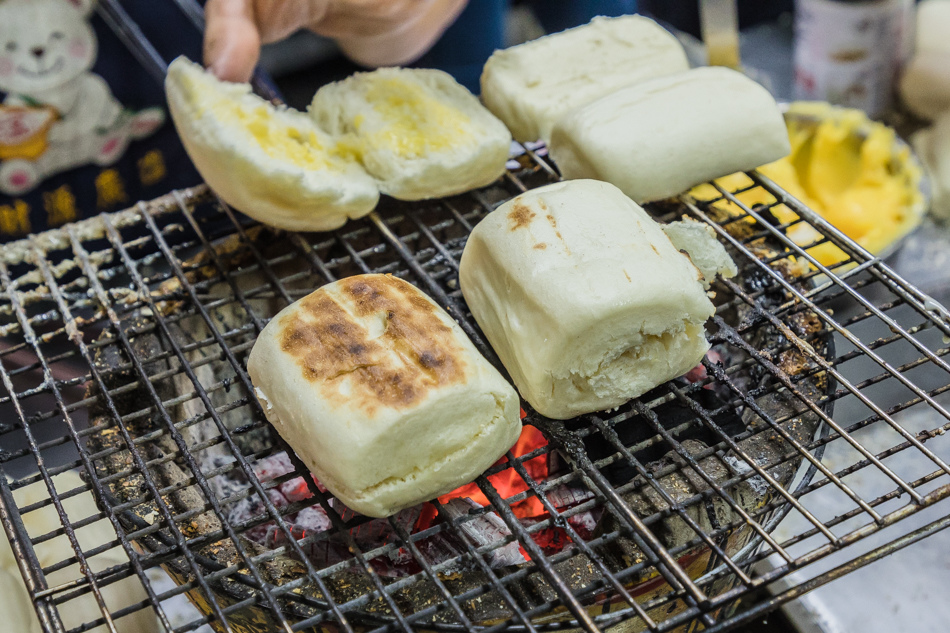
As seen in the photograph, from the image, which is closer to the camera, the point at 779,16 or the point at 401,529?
the point at 401,529

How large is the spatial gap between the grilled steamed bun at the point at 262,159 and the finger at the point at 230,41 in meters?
0.10

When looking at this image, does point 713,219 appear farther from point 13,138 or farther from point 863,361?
point 13,138

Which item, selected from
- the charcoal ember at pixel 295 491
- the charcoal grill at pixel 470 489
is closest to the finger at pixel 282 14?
the charcoal grill at pixel 470 489

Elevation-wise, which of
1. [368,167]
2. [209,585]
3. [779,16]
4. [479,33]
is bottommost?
[779,16]

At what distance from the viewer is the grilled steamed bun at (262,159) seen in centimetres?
235

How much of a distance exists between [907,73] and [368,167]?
3336 millimetres

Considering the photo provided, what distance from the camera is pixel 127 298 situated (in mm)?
2408

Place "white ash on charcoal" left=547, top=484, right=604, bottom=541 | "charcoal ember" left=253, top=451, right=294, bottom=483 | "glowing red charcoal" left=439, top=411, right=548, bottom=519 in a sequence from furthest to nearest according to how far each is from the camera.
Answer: "charcoal ember" left=253, top=451, right=294, bottom=483 → "glowing red charcoal" left=439, top=411, right=548, bottom=519 → "white ash on charcoal" left=547, top=484, right=604, bottom=541

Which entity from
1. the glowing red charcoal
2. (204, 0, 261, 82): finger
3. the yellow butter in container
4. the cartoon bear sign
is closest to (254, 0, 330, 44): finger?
(204, 0, 261, 82): finger

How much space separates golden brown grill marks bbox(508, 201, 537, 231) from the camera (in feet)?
6.67

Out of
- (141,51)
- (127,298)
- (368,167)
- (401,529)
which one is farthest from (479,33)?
(401,529)

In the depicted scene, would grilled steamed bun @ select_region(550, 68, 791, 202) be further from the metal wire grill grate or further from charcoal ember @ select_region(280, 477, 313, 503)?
charcoal ember @ select_region(280, 477, 313, 503)

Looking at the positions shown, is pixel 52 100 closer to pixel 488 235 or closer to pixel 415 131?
pixel 415 131

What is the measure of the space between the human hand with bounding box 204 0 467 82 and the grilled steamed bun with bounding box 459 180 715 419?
1.16 meters
